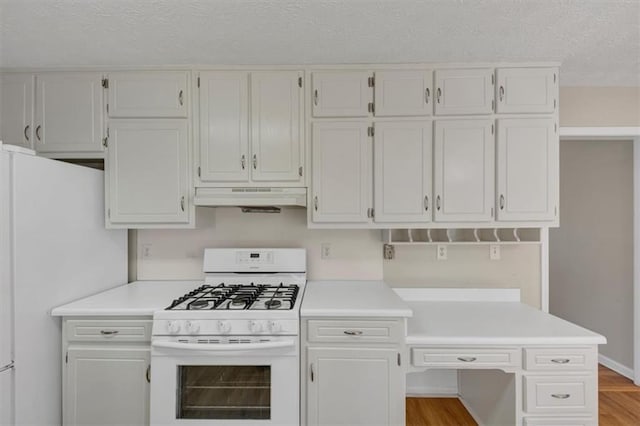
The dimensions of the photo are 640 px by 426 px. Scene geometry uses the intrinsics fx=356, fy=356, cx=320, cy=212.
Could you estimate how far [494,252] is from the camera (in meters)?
2.69

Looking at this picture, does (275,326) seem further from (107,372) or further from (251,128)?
(251,128)

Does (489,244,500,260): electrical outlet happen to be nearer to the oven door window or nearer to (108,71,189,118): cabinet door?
the oven door window

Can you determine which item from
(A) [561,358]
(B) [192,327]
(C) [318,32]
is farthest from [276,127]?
(A) [561,358]

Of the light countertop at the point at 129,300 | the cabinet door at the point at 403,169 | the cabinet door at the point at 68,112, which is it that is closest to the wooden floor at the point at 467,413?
the cabinet door at the point at 403,169

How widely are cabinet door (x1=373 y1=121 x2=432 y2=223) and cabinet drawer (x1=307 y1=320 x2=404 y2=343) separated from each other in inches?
29.1

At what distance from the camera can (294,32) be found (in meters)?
1.93

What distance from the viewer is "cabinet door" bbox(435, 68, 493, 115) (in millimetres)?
2312

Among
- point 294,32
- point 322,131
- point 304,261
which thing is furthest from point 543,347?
point 294,32

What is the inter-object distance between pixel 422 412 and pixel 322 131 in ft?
6.92

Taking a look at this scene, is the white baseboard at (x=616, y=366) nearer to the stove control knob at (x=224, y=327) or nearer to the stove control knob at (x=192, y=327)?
the stove control knob at (x=224, y=327)

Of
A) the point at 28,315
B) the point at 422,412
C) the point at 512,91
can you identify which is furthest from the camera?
the point at 422,412

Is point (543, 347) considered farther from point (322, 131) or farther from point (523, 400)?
point (322, 131)

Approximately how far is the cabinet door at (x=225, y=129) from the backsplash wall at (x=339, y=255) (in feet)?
1.45

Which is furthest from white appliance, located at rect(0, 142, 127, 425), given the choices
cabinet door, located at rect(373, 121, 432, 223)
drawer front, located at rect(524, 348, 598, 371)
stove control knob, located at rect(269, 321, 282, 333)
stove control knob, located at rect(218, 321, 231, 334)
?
drawer front, located at rect(524, 348, 598, 371)
